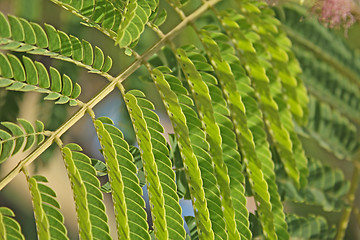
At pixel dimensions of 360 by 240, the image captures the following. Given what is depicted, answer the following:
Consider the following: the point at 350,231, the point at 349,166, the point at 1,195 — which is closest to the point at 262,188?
the point at 1,195

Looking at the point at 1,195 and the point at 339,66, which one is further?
the point at 339,66

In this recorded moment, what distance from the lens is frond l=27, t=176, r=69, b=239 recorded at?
68 centimetres

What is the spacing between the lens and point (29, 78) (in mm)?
744

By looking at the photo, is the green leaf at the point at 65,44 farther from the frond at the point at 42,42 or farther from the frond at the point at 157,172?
the frond at the point at 157,172

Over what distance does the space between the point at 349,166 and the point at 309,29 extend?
75 centimetres

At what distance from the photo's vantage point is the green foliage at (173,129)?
713 mm

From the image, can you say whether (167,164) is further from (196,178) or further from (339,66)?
(339,66)

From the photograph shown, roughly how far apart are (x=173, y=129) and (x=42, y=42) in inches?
9.8

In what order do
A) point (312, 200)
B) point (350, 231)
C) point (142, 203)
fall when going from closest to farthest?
point (142, 203)
point (312, 200)
point (350, 231)

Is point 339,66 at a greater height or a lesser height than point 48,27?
greater

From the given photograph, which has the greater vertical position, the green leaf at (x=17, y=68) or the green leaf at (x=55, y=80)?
the green leaf at (x=55, y=80)

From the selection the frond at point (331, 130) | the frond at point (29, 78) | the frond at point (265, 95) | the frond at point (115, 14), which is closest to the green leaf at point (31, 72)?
the frond at point (29, 78)

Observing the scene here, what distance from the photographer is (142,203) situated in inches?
29.1

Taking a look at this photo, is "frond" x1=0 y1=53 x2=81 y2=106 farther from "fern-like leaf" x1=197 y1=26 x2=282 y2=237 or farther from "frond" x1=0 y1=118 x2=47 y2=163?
"fern-like leaf" x1=197 y1=26 x2=282 y2=237
